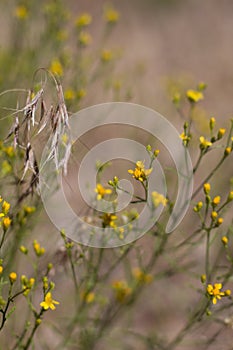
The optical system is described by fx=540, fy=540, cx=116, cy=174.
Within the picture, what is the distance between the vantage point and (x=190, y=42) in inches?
376

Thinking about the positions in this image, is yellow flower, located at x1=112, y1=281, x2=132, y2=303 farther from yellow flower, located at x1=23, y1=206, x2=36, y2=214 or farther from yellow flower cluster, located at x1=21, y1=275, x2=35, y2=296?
yellow flower cluster, located at x1=21, y1=275, x2=35, y2=296

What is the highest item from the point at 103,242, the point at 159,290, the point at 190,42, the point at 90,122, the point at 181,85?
the point at 190,42

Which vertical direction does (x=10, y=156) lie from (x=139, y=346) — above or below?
above

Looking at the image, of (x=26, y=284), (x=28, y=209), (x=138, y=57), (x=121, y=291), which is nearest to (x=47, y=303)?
(x=26, y=284)

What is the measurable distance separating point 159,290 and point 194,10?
6.65 meters

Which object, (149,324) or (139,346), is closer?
(139,346)

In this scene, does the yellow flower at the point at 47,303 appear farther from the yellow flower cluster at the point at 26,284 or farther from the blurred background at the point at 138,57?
the blurred background at the point at 138,57

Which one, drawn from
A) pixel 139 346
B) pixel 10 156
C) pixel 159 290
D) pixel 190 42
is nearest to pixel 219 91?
pixel 190 42

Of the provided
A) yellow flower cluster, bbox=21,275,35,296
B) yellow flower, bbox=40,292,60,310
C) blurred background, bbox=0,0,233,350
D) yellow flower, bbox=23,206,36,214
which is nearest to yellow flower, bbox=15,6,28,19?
blurred background, bbox=0,0,233,350

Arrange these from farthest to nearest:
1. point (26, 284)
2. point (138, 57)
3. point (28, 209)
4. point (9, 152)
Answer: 1. point (138, 57)
2. point (9, 152)
3. point (28, 209)
4. point (26, 284)

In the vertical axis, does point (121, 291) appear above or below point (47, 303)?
above

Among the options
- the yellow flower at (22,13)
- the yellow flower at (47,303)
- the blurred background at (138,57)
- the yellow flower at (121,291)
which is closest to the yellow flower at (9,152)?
the blurred background at (138,57)

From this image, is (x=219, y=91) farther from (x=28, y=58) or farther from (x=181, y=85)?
(x=28, y=58)

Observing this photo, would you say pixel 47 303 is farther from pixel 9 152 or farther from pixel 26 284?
pixel 9 152
